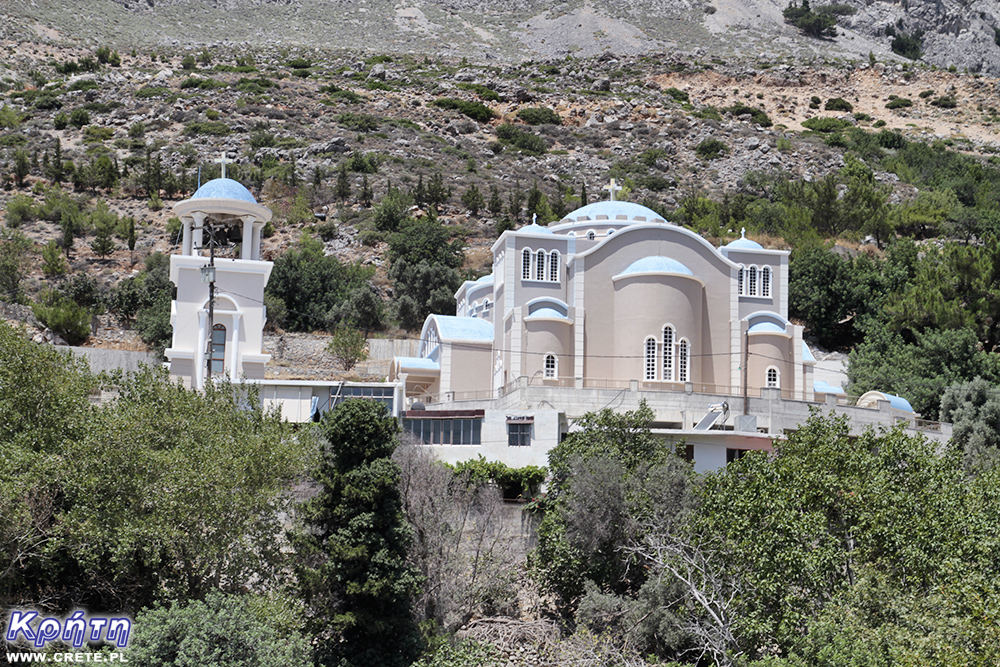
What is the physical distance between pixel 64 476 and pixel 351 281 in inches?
1570

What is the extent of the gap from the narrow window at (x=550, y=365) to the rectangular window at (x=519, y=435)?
6.47m

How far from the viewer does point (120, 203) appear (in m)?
72.6

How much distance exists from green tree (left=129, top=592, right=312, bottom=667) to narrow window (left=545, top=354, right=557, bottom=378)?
1918 centimetres

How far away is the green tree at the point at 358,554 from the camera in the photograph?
856 inches

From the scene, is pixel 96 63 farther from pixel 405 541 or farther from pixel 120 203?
pixel 405 541

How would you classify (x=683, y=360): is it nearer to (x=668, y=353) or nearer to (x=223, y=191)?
(x=668, y=353)

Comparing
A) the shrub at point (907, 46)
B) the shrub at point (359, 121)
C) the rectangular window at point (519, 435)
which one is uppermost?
the shrub at point (907, 46)

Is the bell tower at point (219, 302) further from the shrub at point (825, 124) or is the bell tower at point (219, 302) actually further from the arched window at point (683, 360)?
the shrub at point (825, 124)

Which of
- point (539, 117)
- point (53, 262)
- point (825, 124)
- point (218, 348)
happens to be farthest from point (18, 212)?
point (825, 124)

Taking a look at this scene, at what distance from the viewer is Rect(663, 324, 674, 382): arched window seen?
37.2 metres

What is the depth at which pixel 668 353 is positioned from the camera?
3750cm

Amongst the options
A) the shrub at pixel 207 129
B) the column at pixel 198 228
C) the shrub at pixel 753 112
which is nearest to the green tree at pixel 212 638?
the column at pixel 198 228

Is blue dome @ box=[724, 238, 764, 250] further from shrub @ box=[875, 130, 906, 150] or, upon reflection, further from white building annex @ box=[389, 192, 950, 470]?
shrub @ box=[875, 130, 906, 150]

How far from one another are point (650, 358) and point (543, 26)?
10140cm
